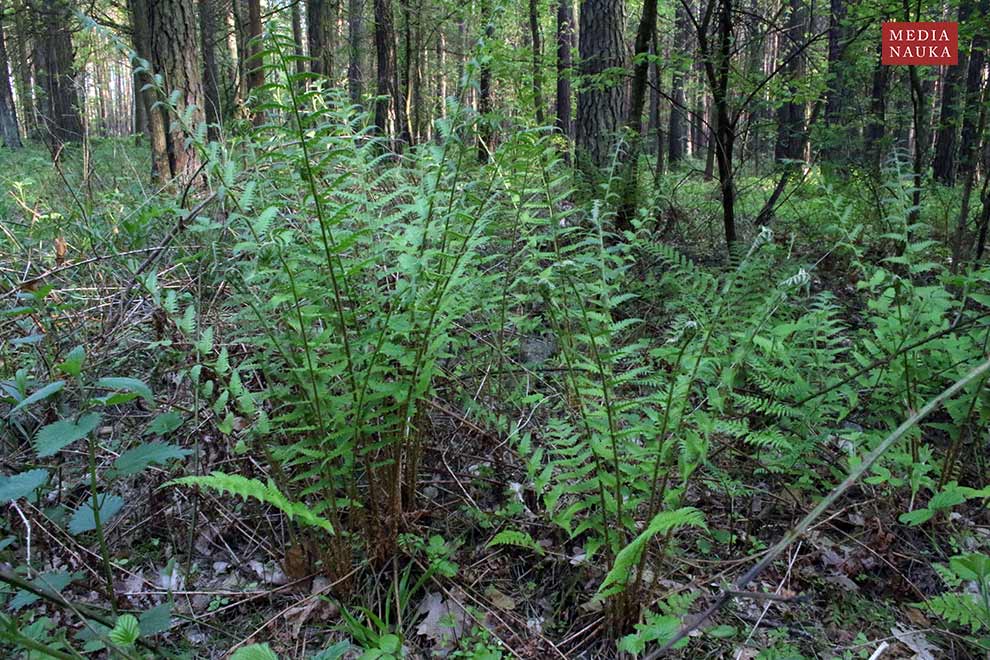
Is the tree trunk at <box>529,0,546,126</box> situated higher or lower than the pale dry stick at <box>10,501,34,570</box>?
higher

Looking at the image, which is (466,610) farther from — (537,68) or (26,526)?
(537,68)

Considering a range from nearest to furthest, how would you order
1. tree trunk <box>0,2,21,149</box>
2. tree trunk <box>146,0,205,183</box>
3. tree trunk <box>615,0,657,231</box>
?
tree trunk <box>615,0,657,231</box> → tree trunk <box>146,0,205,183</box> → tree trunk <box>0,2,21,149</box>

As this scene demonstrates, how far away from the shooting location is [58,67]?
653 inches

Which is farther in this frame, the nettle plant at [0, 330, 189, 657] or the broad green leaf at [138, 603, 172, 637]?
the broad green leaf at [138, 603, 172, 637]

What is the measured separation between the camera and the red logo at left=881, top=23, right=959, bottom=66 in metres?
4.02

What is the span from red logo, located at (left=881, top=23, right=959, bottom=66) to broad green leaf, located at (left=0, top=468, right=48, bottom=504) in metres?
5.06

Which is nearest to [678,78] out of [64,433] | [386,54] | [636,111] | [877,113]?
[877,113]

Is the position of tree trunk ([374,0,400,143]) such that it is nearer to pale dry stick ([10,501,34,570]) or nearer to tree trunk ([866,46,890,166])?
tree trunk ([866,46,890,166])

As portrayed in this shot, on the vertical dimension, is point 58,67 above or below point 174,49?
above

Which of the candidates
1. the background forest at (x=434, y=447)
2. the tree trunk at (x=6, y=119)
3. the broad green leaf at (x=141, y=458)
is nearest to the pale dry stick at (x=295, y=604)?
the background forest at (x=434, y=447)

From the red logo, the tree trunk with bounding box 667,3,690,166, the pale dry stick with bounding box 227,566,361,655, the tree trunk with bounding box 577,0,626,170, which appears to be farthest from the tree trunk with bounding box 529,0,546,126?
the pale dry stick with bounding box 227,566,361,655

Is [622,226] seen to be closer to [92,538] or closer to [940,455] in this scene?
[940,455]

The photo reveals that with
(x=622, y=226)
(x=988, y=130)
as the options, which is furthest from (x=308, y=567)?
(x=988, y=130)

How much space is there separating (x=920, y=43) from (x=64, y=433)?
205 inches
